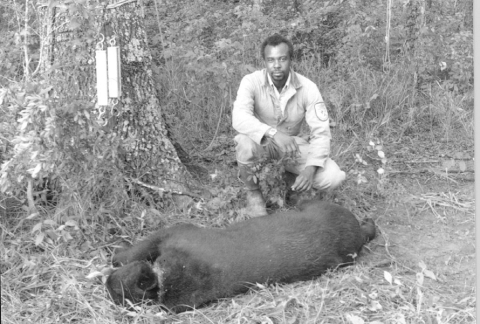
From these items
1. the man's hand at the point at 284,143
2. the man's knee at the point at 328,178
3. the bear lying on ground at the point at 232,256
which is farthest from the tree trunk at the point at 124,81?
the man's knee at the point at 328,178

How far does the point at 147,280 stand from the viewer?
365 centimetres

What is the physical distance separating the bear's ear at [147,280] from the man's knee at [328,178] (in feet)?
5.39

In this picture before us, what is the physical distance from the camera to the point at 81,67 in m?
4.50

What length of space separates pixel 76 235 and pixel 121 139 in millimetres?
822

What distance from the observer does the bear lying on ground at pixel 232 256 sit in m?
3.70

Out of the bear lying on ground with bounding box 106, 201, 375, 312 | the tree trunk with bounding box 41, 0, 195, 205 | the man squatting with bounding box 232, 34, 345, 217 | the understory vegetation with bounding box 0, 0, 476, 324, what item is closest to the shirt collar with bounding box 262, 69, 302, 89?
the man squatting with bounding box 232, 34, 345, 217

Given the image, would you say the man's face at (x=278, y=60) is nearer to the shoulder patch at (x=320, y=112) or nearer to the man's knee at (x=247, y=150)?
the shoulder patch at (x=320, y=112)

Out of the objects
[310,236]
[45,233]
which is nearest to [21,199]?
[45,233]

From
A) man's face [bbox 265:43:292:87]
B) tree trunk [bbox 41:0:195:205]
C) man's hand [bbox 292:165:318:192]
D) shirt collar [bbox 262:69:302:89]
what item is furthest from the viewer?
shirt collar [bbox 262:69:302:89]

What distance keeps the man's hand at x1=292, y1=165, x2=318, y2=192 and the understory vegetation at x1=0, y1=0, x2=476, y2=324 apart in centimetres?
25

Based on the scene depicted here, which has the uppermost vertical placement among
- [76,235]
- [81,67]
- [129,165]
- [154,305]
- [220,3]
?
[220,3]

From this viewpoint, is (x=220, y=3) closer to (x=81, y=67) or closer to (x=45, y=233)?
(x=81, y=67)

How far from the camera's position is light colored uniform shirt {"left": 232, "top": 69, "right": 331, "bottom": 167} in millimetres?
4613

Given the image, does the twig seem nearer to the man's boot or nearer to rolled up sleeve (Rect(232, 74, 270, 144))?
the man's boot
